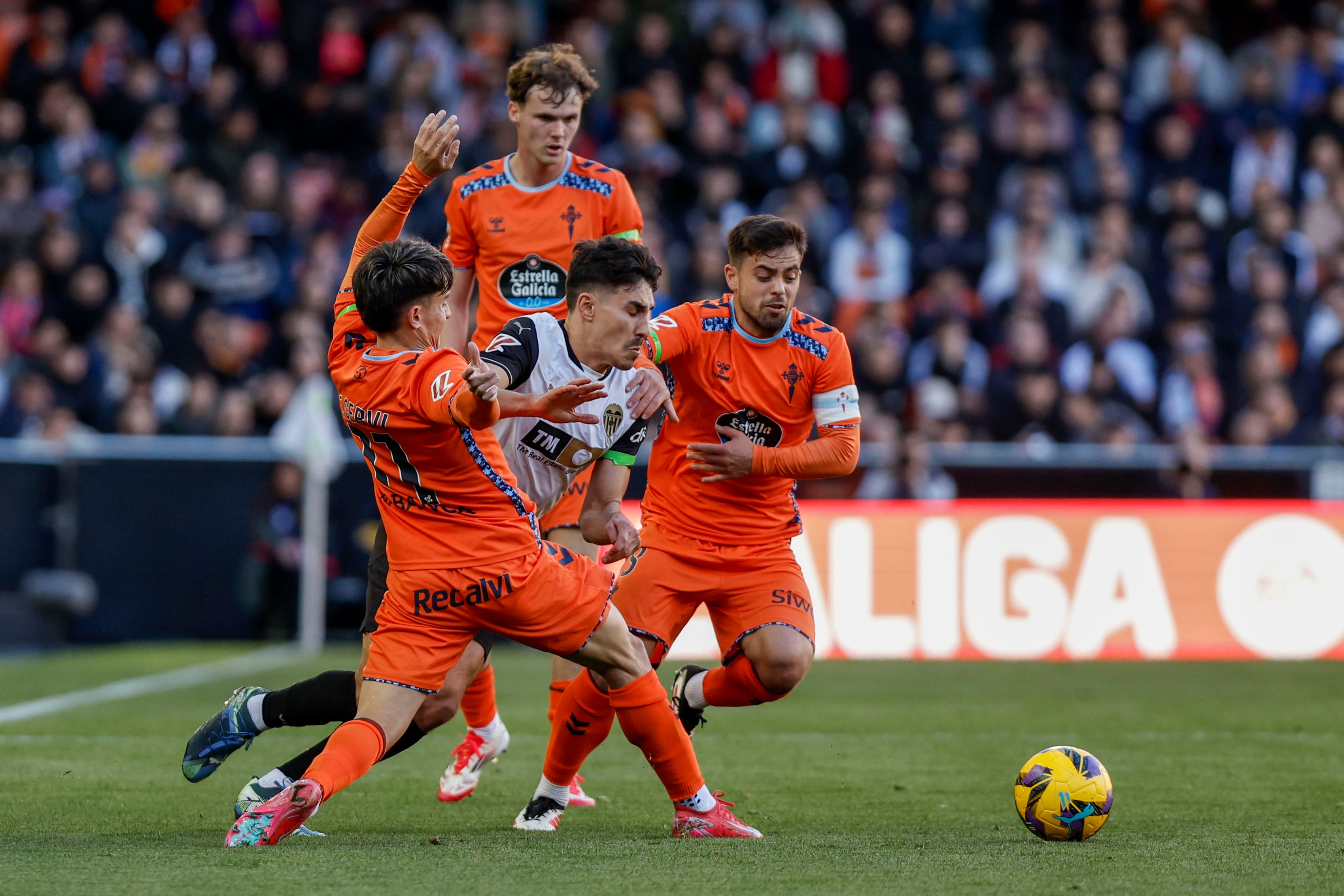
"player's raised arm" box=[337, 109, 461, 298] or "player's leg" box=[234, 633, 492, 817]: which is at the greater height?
"player's raised arm" box=[337, 109, 461, 298]

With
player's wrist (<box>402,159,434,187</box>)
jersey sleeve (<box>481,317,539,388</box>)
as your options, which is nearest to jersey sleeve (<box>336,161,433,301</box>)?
player's wrist (<box>402,159,434,187</box>)

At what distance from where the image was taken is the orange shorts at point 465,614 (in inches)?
194

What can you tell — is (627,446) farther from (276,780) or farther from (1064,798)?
(1064,798)

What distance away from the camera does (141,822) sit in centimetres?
535

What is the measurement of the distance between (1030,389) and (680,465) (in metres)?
7.17

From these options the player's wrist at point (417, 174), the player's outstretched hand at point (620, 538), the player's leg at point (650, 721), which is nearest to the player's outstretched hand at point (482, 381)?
the player's leg at point (650, 721)

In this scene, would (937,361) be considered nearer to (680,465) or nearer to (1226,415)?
(1226,415)

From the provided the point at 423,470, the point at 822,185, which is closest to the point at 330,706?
the point at 423,470

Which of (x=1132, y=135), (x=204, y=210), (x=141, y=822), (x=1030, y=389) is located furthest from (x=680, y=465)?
(x=1132, y=135)

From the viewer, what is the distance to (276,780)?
5.18 m

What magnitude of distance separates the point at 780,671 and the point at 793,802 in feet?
1.88

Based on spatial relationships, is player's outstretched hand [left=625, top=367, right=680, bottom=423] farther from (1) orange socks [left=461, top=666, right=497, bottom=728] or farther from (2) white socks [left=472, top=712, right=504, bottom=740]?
(2) white socks [left=472, top=712, right=504, bottom=740]

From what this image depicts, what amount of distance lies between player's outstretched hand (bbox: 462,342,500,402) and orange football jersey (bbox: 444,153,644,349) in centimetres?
173

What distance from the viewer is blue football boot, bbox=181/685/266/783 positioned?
5398 millimetres
